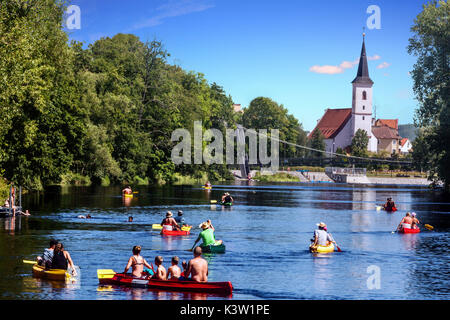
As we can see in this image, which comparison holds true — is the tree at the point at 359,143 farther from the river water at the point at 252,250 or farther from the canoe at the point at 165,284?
the canoe at the point at 165,284

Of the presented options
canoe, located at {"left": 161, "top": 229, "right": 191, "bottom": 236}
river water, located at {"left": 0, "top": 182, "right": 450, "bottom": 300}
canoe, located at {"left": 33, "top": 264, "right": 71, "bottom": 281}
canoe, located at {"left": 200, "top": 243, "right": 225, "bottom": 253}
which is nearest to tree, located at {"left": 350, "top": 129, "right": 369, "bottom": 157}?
river water, located at {"left": 0, "top": 182, "right": 450, "bottom": 300}

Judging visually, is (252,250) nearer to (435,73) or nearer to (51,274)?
(51,274)

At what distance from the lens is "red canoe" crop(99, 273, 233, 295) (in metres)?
22.1

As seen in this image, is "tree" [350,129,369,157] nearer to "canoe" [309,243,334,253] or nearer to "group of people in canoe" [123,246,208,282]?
"canoe" [309,243,334,253]

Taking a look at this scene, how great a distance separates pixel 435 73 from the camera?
8125 centimetres

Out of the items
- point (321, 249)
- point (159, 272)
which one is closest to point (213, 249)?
point (321, 249)

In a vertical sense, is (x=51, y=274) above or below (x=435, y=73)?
below

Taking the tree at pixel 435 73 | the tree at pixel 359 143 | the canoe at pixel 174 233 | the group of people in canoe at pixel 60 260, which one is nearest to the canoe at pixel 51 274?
the group of people in canoe at pixel 60 260

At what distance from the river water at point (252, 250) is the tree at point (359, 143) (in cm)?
11587

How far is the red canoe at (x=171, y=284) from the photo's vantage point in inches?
870

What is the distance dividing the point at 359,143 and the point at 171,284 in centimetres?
16713

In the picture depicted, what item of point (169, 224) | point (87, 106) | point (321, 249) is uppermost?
point (87, 106)

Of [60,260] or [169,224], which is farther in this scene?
[169,224]
